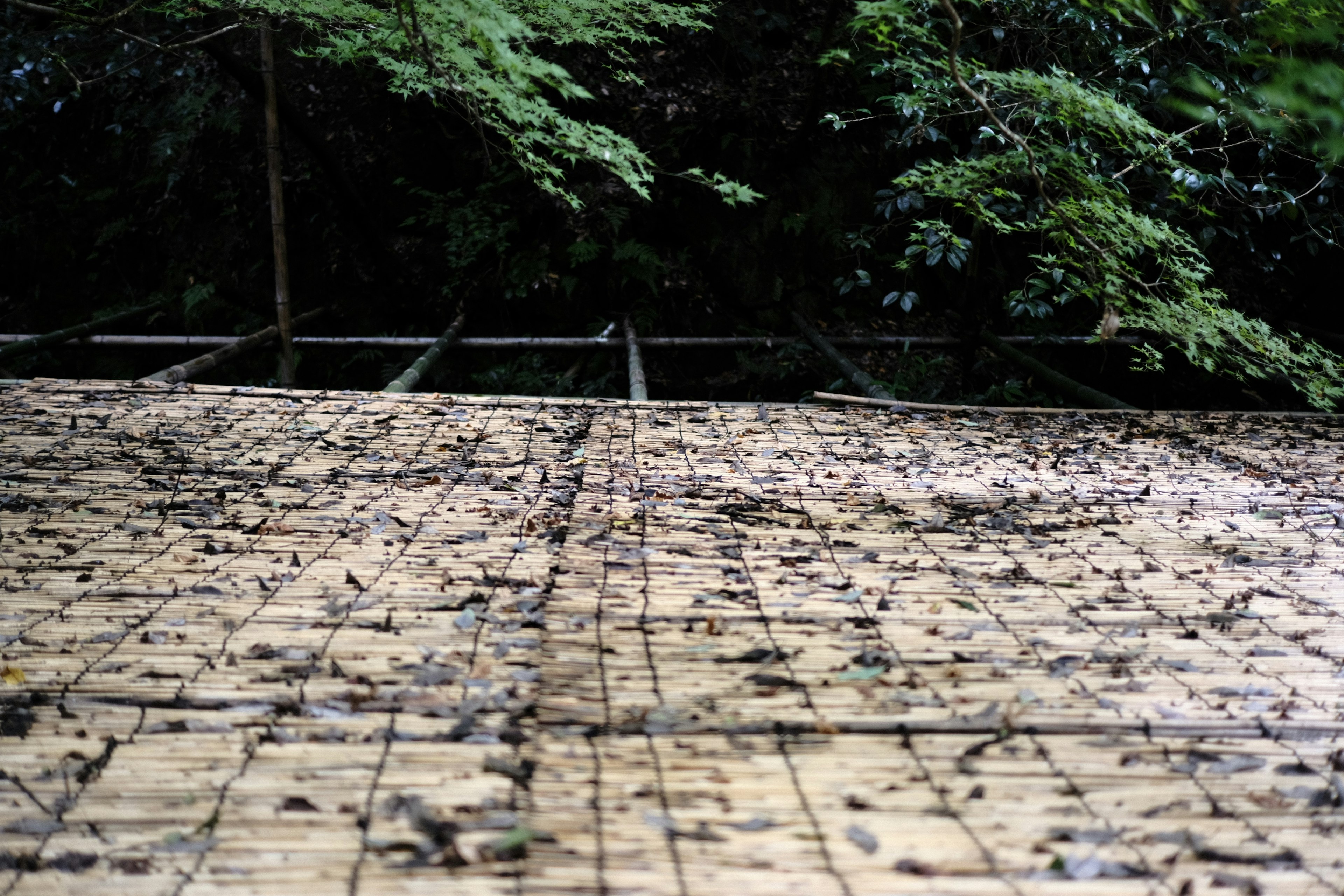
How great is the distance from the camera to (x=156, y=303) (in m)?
6.81

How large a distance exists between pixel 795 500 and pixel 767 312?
13.8ft

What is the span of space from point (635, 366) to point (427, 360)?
3.69 feet

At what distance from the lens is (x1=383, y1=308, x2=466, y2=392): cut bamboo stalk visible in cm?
418

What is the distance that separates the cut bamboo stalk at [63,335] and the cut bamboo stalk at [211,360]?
477 mm

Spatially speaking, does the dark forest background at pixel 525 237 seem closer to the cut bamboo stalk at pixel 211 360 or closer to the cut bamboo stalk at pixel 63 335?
the cut bamboo stalk at pixel 63 335

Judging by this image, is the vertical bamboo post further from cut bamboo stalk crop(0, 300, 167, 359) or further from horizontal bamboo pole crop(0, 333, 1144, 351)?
cut bamboo stalk crop(0, 300, 167, 359)

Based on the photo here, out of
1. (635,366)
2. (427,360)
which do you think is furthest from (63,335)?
(635,366)

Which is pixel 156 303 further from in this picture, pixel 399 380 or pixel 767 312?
pixel 767 312

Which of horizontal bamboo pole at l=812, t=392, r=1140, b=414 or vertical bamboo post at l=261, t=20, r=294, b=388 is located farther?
vertical bamboo post at l=261, t=20, r=294, b=388

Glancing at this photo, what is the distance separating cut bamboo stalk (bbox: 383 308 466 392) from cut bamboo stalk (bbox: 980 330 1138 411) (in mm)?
3225

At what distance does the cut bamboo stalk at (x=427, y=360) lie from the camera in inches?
164

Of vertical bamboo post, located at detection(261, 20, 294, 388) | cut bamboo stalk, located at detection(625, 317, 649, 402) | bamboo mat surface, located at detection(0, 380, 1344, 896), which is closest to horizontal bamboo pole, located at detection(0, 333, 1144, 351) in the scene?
cut bamboo stalk, located at detection(625, 317, 649, 402)

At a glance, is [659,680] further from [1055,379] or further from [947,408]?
[1055,379]

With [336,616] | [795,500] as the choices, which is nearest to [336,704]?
[336,616]
